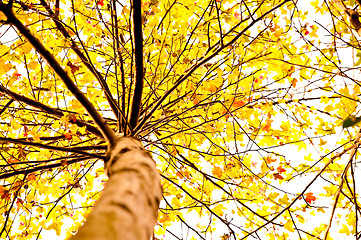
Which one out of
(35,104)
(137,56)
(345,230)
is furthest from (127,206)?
(345,230)

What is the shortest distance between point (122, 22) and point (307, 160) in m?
3.16

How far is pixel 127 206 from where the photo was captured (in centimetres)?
69

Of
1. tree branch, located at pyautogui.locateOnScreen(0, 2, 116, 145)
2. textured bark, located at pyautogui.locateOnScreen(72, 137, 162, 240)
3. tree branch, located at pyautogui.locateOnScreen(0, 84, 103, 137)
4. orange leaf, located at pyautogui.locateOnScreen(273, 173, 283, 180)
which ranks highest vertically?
tree branch, located at pyautogui.locateOnScreen(0, 84, 103, 137)

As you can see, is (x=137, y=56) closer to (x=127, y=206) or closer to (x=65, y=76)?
(x=65, y=76)

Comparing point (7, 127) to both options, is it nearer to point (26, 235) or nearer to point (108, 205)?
point (26, 235)

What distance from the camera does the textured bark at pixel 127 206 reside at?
0.57m

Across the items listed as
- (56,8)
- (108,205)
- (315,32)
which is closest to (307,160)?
(315,32)

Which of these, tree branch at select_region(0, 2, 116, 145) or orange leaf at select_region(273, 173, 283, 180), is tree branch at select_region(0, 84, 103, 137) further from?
orange leaf at select_region(273, 173, 283, 180)

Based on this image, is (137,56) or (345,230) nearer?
(137,56)

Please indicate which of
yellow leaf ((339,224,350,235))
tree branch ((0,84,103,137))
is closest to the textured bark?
tree branch ((0,84,103,137))

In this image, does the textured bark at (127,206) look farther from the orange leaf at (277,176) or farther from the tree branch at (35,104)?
the orange leaf at (277,176)

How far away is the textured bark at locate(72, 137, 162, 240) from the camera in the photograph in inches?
22.6

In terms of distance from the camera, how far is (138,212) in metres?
0.71

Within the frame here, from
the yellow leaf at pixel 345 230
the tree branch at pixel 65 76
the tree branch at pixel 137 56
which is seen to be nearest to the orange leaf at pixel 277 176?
the yellow leaf at pixel 345 230
